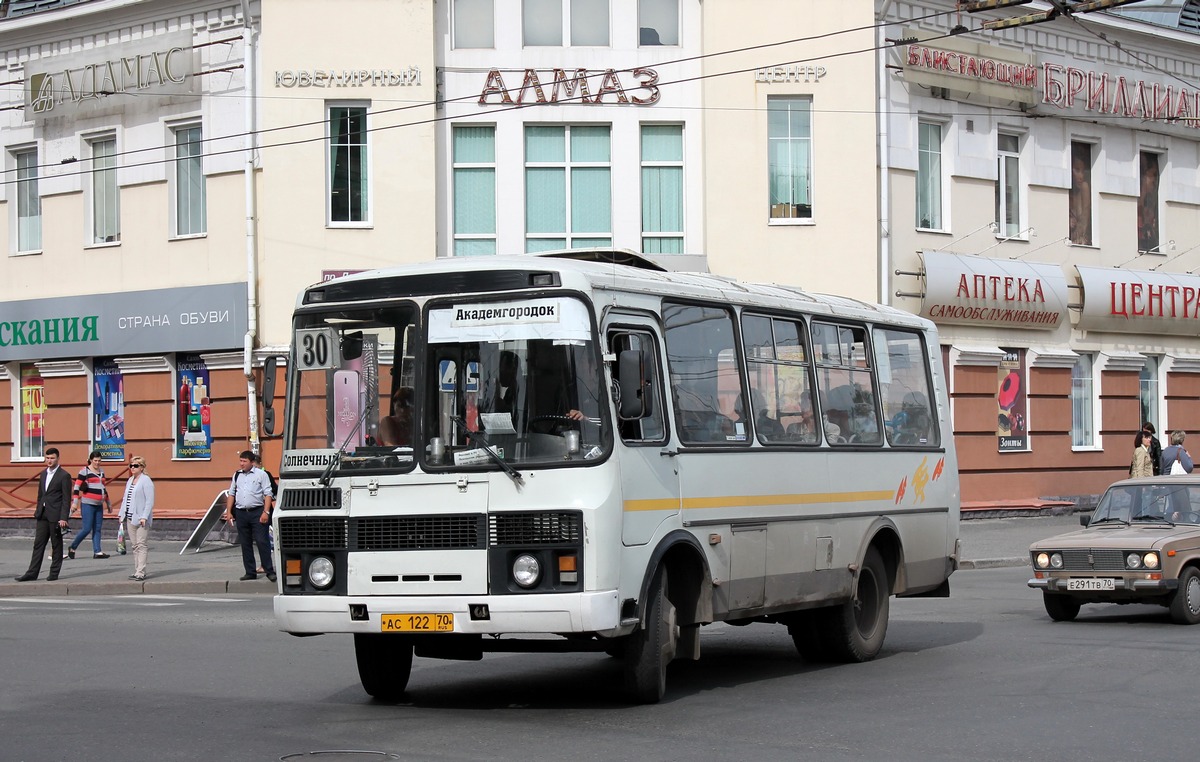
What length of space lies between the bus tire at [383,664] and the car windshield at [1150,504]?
8.12m

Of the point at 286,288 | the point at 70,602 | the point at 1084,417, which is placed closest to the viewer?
the point at 70,602

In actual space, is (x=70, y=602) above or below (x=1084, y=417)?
below

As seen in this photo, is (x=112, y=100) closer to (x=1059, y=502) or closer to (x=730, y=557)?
(x=1059, y=502)

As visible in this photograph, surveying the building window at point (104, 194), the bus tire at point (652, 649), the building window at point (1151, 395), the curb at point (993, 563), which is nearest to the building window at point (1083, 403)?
the building window at point (1151, 395)

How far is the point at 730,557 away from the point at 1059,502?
21.1 metres

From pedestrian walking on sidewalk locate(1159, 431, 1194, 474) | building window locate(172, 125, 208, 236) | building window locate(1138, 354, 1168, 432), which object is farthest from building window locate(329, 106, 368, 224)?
building window locate(1138, 354, 1168, 432)

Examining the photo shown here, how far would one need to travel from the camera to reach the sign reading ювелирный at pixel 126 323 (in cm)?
2777

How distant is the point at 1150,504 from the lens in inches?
619

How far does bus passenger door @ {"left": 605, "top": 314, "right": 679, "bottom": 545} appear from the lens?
9.77m

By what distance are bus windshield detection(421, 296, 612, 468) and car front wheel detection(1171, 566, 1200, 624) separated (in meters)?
7.41

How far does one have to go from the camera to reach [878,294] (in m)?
27.6

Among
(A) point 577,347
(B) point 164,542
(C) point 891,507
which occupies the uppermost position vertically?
(A) point 577,347

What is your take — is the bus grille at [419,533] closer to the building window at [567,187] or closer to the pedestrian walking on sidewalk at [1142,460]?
the building window at [567,187]

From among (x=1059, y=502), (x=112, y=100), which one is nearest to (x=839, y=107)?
(x=1059, y=502)
